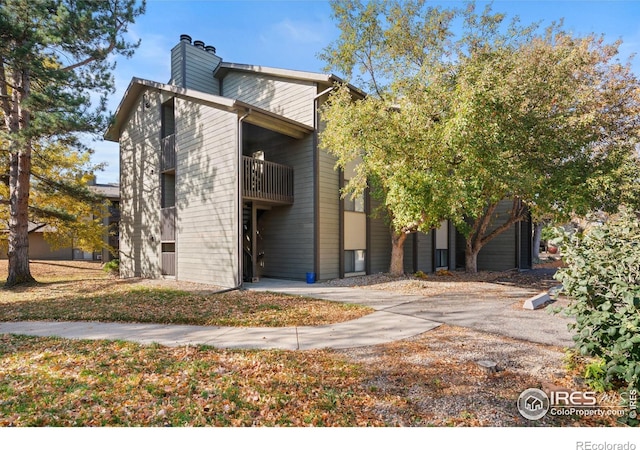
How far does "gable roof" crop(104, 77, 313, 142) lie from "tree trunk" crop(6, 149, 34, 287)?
4.69 meters

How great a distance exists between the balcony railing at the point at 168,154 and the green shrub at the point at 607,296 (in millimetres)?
13323

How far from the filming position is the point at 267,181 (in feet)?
39.3

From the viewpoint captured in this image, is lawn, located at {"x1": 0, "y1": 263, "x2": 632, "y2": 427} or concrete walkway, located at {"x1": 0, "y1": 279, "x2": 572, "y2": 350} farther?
concrete walkway, located at {"x1": 0, "y1": 279, "x2": 572, "y2": 350}

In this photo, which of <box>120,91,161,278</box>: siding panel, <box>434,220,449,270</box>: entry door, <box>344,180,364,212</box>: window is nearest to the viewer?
<box>344,180,364,212</box>: window

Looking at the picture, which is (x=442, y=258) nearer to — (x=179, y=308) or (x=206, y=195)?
(x=206, y=195)

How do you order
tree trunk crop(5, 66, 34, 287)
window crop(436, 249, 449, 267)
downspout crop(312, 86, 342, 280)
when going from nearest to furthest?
downspout crop(312, 86, 342, 280)
tree trunk crop(5, 66, 34, 287)
window crop(436, 249, 449, 267)

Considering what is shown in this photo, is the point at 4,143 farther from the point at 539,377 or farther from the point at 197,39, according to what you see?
the point at 539,377

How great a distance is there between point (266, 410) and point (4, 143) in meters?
14.9

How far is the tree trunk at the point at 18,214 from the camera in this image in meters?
12.8

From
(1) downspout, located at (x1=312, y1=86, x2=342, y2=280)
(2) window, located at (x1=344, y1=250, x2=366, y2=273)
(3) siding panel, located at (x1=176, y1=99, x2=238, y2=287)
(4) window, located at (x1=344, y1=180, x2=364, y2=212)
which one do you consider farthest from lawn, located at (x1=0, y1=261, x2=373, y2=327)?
(4) window, located at (x1=344, y1=180, x2=364, y2=212)

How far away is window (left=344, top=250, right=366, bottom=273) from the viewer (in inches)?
523

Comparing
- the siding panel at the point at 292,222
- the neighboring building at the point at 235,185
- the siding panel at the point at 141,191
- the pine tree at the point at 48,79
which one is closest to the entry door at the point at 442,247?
the neighboring building at the point at 235,185

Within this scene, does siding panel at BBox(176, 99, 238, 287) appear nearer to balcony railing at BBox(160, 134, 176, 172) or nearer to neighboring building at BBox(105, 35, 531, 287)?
neighboring building at BBox(105, 35, 531, 287)

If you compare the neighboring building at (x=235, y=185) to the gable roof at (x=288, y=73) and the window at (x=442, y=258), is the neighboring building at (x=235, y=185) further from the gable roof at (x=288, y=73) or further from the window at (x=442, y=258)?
the window at (x=442, y=258)
